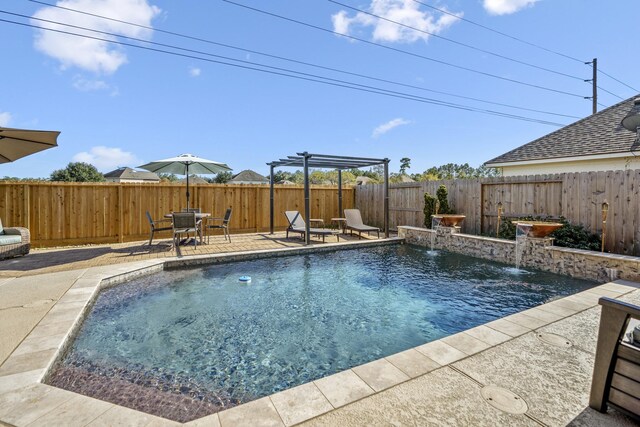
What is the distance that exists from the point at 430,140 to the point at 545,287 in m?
20.3

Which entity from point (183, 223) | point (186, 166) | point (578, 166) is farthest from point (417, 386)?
point (578, 166)

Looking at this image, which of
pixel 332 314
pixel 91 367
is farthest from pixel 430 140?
pixel 91 367

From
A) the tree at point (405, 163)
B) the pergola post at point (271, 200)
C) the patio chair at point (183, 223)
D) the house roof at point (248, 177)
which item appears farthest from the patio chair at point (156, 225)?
the tree at point (405, 163)

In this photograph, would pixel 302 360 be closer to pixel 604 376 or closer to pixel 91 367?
pixel 91 367

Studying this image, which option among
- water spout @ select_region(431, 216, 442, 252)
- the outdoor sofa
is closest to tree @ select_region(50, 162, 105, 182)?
the outdoor sofa

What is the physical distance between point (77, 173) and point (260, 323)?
35470 mm

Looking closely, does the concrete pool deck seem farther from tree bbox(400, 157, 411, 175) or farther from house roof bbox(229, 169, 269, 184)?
tree bbox(400, 157, 411, 175)

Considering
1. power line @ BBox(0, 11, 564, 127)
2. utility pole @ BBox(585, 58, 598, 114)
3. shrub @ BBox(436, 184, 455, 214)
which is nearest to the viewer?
power line @ BBox(0, 11, 564, 127)

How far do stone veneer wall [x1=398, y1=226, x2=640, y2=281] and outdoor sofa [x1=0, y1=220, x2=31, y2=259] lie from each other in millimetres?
9322

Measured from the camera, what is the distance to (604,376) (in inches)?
69.9

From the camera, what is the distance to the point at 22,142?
202 inches

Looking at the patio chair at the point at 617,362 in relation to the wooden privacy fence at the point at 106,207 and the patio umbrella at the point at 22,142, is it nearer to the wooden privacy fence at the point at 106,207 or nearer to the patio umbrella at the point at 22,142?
the patio umbrella at the point at 22,142

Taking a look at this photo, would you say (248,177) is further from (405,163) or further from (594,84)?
(405,163)

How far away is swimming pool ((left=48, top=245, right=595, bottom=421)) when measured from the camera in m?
2.51
